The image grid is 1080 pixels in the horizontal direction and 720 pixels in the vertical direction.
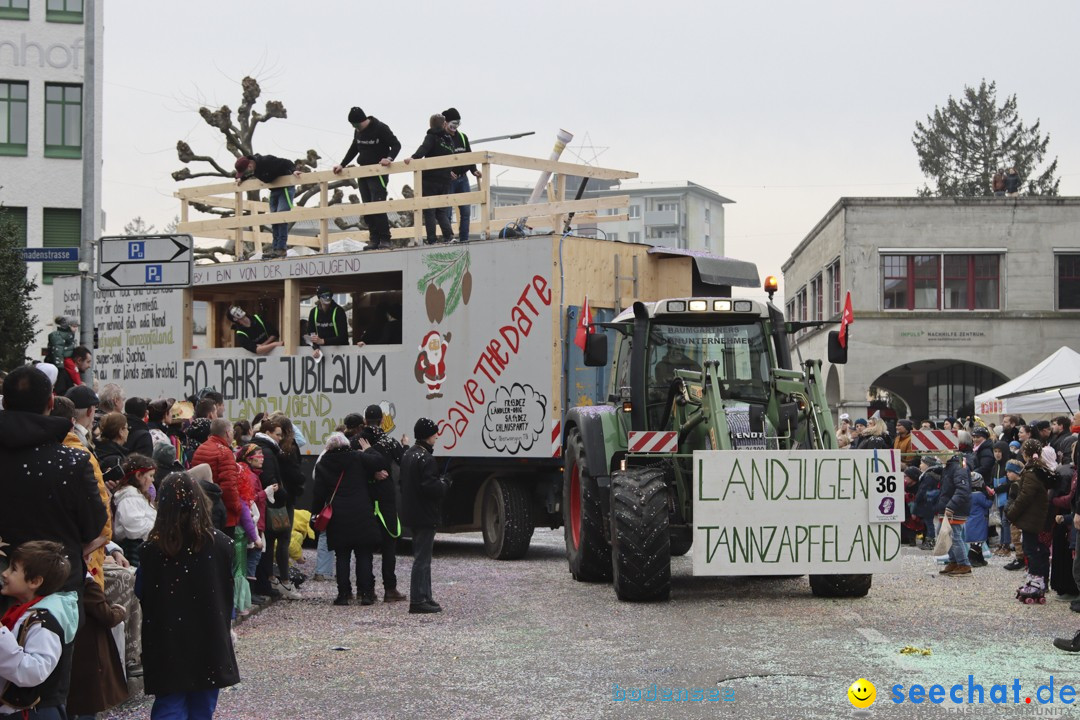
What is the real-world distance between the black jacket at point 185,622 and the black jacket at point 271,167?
13.3 m

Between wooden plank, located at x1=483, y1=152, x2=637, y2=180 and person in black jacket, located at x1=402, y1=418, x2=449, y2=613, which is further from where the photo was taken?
wooden plank, located at x1=483, y1=152, x2=637, y2=180

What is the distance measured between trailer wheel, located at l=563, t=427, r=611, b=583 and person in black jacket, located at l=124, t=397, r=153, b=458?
4.33m

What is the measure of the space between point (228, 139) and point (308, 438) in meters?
18.9

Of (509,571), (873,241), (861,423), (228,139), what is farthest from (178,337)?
(873,241)

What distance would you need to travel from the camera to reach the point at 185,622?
20.3 feet

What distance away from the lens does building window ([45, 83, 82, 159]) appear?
4012 cm

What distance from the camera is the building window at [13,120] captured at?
39844mm

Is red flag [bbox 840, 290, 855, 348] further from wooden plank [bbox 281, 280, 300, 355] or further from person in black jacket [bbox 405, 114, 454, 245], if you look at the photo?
wooden plank [bbox 281, 280, 300, 355]

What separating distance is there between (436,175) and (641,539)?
7231 mm

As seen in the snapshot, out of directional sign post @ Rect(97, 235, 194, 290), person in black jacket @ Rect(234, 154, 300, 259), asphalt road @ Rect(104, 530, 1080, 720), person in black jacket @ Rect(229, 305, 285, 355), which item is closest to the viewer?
asphalt road @ Rect(104, 530, 1080, 720)

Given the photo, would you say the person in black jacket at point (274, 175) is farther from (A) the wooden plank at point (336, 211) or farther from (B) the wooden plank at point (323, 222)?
(B) the wooden plank at point (323, 222)

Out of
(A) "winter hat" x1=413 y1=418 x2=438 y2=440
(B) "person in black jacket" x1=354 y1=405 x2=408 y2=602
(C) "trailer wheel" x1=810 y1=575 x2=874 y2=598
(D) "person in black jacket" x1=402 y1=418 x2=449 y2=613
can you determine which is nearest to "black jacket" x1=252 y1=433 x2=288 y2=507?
(B) "person in black jacket" x1=354 y1=405 x2=408 y2=602

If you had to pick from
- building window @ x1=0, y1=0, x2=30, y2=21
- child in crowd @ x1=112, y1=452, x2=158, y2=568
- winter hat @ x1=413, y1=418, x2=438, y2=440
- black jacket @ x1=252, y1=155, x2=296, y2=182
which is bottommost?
child in crowd @ x1=112, y1=452, x2=158, y2=568

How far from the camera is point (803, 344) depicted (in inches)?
2010
